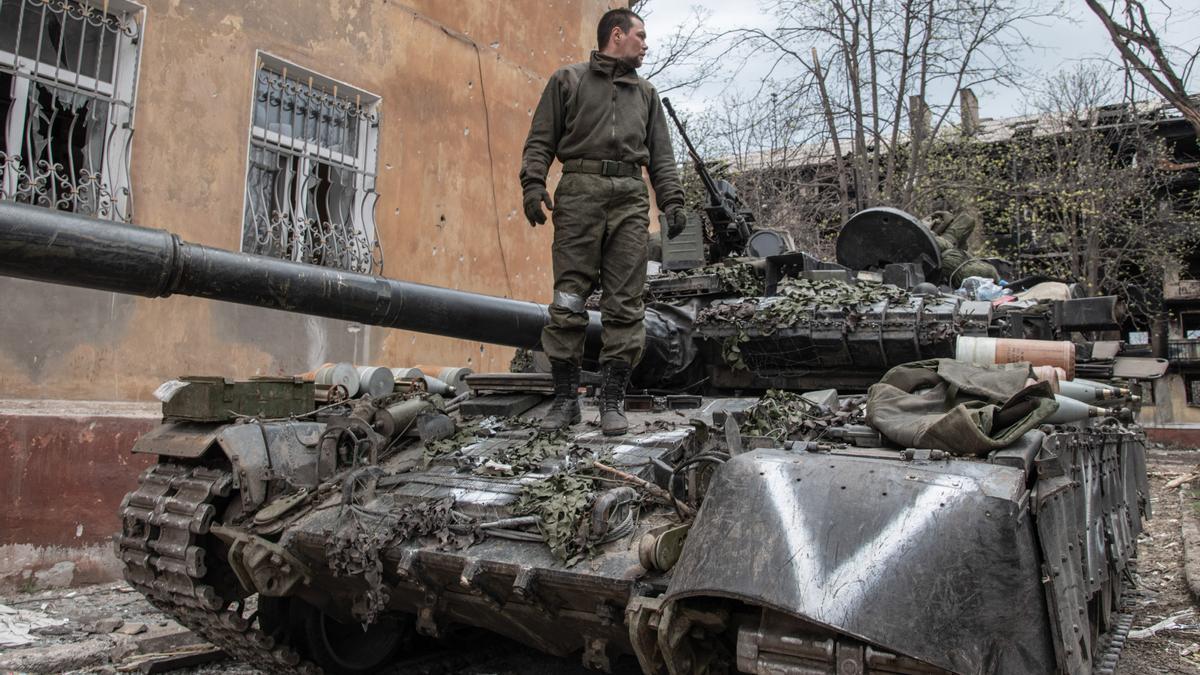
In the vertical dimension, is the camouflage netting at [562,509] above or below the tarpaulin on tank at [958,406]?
below

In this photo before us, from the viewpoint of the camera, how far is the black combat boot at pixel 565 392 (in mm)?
4422

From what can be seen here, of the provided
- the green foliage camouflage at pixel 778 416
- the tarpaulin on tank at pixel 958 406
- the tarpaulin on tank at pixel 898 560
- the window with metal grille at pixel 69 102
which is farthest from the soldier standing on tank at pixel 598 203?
the window with metal grille at pixel 69 102

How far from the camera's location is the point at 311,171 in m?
7.91

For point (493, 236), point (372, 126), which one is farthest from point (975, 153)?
point (372, 126)

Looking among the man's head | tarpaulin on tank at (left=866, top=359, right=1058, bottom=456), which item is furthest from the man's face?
tarpaulin on tank at (left=866, top=359, right=1058, bottom=456)

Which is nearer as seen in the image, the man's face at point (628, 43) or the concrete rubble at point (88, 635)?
the man's face at point (628, 43)

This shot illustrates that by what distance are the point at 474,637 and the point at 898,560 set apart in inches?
135

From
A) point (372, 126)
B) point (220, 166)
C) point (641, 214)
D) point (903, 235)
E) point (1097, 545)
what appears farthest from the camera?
point (372, 126)

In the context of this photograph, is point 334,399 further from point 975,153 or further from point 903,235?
point 975,153

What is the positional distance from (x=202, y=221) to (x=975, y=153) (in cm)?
1609

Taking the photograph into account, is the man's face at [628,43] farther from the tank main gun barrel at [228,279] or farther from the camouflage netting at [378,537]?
the camouflage netting at [378,537]

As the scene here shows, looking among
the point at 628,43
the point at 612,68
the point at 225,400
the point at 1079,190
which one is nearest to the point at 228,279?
the point at 225,400

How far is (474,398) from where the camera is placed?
5.04 meters

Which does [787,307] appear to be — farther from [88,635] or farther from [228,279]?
[88,635]
